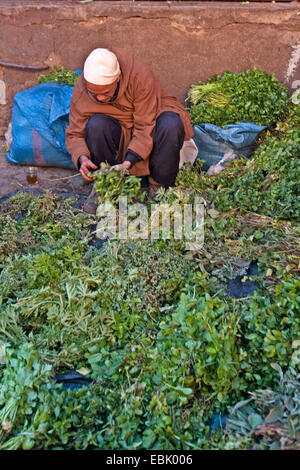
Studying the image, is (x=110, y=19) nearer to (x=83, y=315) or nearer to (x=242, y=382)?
(x=83, y=315)

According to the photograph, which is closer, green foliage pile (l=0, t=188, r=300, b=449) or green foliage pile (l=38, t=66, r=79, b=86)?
green foliage pile (l=0, t=188, r=300, b=449)

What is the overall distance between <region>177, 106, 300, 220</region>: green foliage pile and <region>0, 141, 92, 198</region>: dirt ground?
1.00 meters

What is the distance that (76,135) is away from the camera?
3.66 m

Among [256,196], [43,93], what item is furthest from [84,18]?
[256,196]

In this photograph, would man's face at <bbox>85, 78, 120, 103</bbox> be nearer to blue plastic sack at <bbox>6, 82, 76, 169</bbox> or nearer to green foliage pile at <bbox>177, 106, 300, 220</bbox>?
blue plastic sack at <bbox>6, 82, 76, 169</bbox>

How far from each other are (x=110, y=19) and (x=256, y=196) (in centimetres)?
247

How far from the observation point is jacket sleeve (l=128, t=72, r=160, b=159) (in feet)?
11.6

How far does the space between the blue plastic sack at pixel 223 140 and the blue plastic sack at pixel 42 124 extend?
1247mm

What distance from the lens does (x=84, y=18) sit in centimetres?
437

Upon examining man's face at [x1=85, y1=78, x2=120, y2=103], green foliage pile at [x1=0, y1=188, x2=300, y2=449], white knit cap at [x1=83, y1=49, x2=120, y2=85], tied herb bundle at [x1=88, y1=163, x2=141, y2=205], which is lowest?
green foliage pile at [x1=0, y1=188, x2=300, y2=449]

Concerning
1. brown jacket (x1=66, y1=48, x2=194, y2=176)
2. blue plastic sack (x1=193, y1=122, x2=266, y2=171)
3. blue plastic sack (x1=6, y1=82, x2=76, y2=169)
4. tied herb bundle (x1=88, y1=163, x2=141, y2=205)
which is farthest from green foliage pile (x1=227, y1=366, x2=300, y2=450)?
blue plastic sack (x1=6, y1=82, x2=76, y2=169)

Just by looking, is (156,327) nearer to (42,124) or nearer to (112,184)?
(112,184)

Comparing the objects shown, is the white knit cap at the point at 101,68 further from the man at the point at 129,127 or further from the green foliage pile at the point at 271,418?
the green foliage pile at the point at 271,418

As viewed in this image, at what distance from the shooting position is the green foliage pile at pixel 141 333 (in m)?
1.88
